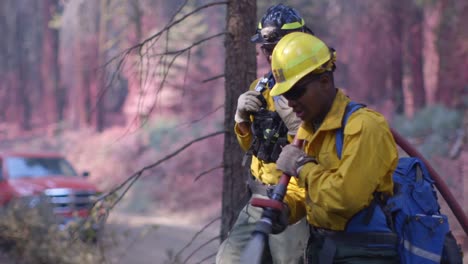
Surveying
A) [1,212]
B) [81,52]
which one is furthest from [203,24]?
[1,212]

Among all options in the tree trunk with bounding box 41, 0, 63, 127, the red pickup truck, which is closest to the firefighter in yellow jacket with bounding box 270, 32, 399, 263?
the red pickup truck

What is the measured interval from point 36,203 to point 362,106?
23.9 feet

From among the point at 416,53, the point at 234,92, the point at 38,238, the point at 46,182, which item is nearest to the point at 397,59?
the point at 416,53

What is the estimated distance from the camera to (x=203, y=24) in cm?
2745

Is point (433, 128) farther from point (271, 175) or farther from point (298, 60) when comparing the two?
point (298, 60)

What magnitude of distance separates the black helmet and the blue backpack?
97cm

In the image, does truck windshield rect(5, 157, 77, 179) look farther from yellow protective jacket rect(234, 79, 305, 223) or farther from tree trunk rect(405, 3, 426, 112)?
tree trunk rect(405, 3, 426, 112)

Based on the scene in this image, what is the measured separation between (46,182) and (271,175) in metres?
9.39

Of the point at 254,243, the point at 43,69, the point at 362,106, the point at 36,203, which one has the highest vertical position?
the point at 362,106

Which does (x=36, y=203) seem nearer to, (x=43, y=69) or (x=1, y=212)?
(x=1, y=212)

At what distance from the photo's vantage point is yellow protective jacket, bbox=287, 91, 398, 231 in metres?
3.18

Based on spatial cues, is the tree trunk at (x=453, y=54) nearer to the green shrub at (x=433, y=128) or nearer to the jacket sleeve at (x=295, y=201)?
the green shrub at (x=433, y=128)

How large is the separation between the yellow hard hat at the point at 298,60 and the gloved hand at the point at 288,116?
53 centimetres

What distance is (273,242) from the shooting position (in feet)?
14.4
